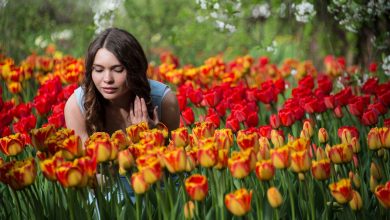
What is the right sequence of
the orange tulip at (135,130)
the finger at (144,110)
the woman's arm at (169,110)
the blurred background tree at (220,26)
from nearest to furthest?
the orange tulip at (135,130) → the finger at (144,110) → the woman's arm at (169,110) → the blurred background tree at (220,26)

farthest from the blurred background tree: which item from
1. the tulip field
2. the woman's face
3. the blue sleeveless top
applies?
the woman's face

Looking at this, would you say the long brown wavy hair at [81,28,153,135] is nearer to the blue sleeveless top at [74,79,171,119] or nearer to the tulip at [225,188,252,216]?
the blue sleeveless top at [74,79,171,119]

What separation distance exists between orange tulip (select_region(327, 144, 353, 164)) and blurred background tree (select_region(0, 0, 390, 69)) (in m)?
1.99

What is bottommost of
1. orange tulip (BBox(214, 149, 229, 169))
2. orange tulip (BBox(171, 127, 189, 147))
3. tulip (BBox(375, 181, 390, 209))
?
tulip (BBox(375, 181, 390, 209))

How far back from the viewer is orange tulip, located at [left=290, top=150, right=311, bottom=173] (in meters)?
2.05

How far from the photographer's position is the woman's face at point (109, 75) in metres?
2.95

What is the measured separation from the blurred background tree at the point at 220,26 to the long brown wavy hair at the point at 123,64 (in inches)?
58.0

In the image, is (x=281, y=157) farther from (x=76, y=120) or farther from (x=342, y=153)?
(x=76, y=120)

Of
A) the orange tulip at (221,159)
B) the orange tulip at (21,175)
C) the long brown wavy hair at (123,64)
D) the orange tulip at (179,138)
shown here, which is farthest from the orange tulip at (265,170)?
the long brown wavy hair at (123,64)

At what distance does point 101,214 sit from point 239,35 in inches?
178

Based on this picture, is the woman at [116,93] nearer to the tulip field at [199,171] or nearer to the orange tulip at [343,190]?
the tulip field at [199,171]

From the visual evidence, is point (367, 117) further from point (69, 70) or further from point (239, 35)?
point (239, 35)

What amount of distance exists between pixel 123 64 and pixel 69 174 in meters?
1.12

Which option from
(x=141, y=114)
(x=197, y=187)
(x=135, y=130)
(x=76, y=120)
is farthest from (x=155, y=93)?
(x=197, y=187)
